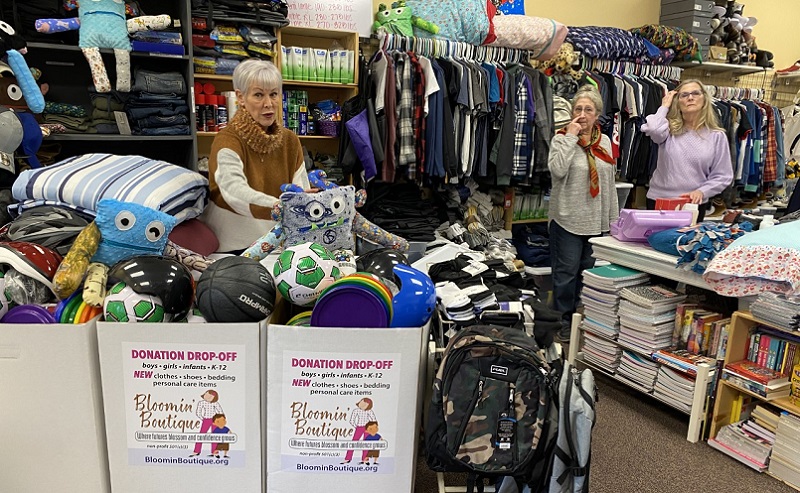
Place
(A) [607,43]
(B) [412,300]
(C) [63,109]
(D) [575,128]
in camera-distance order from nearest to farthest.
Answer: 1. (B) [412,300]
2. (D) [575,128]
3. (C) [63,109]
4. (A) [607,43]

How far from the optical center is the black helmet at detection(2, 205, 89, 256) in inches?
62.9

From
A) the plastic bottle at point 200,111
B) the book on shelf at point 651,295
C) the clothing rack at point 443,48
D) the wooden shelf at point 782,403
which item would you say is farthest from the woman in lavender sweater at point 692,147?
the plastic bottle at point 200,111

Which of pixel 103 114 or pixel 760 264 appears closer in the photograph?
pixel 760 264

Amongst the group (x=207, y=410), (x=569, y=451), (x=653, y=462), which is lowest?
(x=653, y=462)

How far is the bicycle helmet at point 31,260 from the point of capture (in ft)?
4.67

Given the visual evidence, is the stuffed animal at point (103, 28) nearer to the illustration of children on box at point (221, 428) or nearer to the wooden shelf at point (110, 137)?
the wooden shelf at point (110, 137)

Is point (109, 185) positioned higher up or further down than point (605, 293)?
higher up

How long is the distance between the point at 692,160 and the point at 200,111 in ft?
10.3

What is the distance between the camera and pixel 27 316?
139cm

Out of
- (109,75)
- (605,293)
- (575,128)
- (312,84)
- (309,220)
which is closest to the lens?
(309,220)

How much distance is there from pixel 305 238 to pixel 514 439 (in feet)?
2.95

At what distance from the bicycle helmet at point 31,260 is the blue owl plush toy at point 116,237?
0.05 m

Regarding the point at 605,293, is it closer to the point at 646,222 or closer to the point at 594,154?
the point at 646,222

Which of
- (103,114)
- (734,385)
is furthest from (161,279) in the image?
(103,114)
